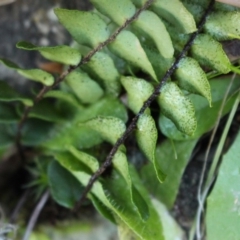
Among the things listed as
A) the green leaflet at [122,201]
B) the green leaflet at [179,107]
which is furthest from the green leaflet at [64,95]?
the green leaflet at [179,107]

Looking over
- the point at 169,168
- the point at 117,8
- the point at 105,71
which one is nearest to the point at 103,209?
the point at 169,168

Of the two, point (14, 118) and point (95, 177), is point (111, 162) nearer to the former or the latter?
point (95, 177)

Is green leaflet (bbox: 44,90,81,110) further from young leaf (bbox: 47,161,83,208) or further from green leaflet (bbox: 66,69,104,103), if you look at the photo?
young leaf (bbox: 47,161,83,208)

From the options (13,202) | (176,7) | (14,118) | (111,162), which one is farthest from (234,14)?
(13,202)

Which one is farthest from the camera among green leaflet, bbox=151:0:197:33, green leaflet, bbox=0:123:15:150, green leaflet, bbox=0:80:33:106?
green leaflet, bbox=0:123:15:150

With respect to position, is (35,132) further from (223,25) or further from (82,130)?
(223,25)

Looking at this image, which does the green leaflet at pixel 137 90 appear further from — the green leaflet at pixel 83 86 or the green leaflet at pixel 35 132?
the green leaflet at pixel 35 132

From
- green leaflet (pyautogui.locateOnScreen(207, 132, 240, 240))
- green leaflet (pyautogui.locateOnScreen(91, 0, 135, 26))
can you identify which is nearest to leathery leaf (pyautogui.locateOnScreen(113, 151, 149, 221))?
green leaflet (pyautogui.locateOnScreen(207, 132, 240, 240))
